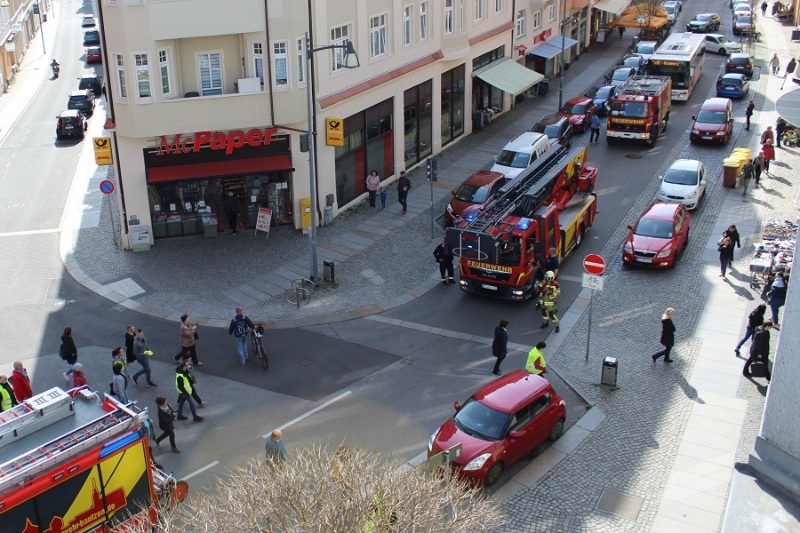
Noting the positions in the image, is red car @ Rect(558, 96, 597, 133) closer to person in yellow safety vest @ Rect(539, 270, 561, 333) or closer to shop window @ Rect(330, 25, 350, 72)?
shop window @ Rect(330, 25, 350, 72)

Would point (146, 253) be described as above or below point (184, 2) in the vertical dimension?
below

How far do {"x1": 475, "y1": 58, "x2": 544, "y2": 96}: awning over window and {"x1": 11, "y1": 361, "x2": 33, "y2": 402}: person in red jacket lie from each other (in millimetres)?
29307

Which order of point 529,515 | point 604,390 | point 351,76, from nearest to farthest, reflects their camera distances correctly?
1. point 529,515
2. point 604,390
3. point 351,76

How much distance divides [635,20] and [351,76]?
3708 centimetres

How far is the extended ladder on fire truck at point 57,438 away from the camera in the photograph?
13.5m

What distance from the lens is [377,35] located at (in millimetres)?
34969

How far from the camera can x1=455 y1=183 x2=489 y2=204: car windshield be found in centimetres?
3206

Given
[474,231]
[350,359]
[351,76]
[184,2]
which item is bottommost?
[350,359]

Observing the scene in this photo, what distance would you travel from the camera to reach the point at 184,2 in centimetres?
2770

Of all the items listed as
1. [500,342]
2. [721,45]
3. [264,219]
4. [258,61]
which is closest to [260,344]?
[500,342]

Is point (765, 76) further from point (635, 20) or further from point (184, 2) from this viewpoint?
point (184, 2)

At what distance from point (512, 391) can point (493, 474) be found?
1823mm

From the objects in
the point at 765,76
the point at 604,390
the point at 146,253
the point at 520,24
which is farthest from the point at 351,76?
the point at 765,76

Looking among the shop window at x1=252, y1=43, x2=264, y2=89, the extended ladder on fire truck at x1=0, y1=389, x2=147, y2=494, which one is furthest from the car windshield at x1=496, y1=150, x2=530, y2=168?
the extended ladder on fire truck at x1=0, y1=389, x2=147, y2=494
